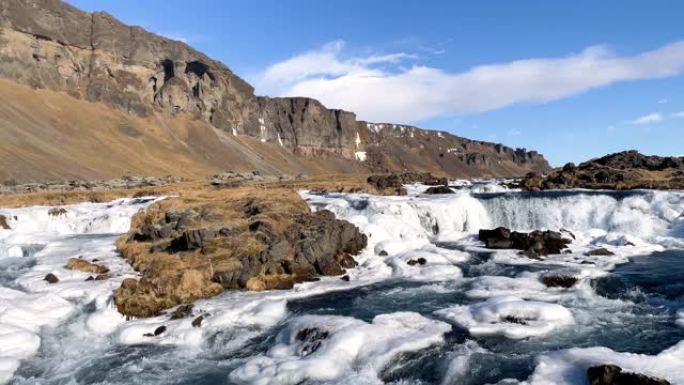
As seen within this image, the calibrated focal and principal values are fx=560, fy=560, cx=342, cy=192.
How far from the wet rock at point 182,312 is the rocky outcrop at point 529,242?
20.7 meters

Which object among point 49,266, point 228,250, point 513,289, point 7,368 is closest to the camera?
point 7,368

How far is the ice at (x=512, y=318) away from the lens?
62.3 ft

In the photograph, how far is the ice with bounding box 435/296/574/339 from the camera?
19.0m

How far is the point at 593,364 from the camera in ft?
48.7

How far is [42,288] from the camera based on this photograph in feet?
87.9

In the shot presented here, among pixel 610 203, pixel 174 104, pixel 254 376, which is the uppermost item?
pixel 174 104

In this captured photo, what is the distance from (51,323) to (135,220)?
20959 mm

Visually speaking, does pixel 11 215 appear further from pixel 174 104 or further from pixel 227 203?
pixel 174 104

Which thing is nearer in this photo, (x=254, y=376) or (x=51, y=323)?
(x=254, y=376)

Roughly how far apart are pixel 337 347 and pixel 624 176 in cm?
6334

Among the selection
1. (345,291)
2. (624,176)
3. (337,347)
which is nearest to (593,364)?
(337,347)

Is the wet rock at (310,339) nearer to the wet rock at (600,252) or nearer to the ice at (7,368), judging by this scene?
the ice at (7,368)

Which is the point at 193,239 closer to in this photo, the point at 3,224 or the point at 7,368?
the point at 7,368

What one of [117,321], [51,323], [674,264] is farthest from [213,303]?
[674,264]
